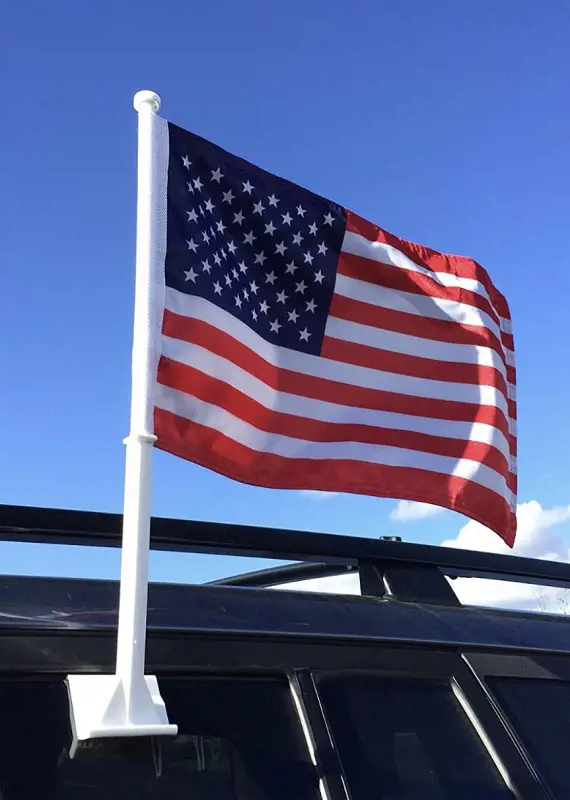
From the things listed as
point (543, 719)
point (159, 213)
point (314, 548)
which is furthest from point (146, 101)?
point (543, 719)

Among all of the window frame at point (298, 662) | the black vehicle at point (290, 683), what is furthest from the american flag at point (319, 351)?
the window frame at point (298, 662)

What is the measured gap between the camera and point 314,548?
250 centimetres

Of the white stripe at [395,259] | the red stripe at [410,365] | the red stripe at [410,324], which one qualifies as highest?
the white stripe at [395,259]

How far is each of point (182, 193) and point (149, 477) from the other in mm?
1223

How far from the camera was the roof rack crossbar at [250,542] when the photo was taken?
2170 millimetres

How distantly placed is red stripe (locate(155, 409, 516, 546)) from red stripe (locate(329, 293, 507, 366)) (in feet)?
1.96

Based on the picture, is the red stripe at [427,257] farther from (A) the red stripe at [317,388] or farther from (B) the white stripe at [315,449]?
(B) the white stripe at [315,449]

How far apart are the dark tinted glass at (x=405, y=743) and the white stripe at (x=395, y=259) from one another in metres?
1.96

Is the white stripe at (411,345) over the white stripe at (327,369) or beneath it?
over

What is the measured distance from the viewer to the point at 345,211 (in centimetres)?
368

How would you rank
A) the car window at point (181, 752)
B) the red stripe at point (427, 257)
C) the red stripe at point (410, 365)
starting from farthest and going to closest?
the red stripe at point (427, 257), the red stripe at point (410, 365), the car window at point (181, 752)

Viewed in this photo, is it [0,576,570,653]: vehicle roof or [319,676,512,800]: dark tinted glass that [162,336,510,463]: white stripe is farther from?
[319,676,512,800]: dark tinted glass

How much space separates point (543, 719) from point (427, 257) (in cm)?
216

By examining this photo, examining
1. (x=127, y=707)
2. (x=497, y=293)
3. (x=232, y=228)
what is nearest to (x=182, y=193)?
(x=232, y=228)
